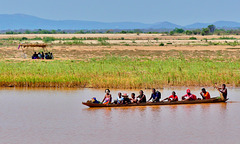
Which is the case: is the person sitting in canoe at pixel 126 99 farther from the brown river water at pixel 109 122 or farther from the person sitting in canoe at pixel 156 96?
the person sitting in canoe at pixel 156 96

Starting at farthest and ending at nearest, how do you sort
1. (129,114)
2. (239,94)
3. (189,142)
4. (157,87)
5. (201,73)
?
(201,73) < (157,87) < (239,94) < (129,114) < (189,142)

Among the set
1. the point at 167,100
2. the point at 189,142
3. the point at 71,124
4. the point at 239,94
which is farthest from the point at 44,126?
the point at 239,94

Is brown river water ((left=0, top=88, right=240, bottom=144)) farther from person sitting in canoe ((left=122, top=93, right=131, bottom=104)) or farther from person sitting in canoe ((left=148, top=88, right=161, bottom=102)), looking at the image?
person sitting in canoe ((left=148, top=88, right=161, bottom=102))

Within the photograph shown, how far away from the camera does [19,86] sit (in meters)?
29.5

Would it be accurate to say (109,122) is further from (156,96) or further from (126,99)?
(156,96)

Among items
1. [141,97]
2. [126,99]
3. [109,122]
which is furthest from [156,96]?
[109,122]

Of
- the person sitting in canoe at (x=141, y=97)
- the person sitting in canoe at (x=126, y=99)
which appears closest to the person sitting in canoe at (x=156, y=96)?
the person sitting in canoe at (x=141, y=97)

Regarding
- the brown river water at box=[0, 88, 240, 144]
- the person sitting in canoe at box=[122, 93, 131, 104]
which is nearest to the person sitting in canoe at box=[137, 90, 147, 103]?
the brown river water at box=[0, 88, 240, 144]

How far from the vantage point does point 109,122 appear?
64.9ft

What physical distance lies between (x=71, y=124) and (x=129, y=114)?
11.0ft

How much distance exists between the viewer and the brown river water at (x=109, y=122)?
17.0m

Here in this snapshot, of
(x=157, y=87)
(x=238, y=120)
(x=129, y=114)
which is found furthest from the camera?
(x=157, y=87)

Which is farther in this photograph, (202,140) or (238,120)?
(238,120)

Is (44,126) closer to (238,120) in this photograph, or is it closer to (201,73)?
(238,120)
